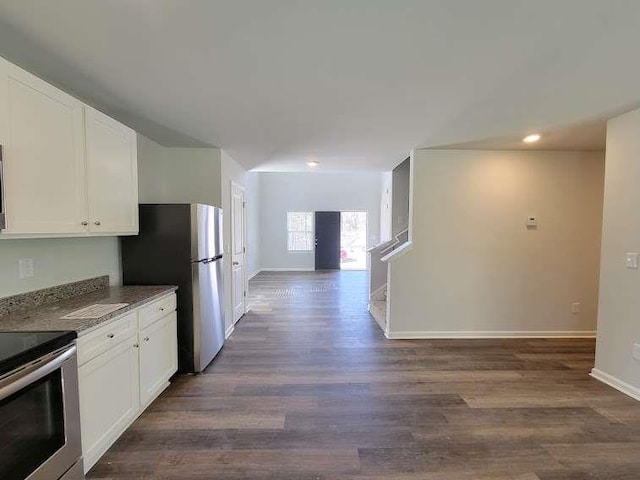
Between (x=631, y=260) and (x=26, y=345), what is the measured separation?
4059 mm

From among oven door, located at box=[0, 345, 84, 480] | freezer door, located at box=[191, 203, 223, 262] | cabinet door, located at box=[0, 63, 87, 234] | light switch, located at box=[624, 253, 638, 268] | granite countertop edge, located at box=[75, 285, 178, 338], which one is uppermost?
cabinet door, located at box=[0, 63, 87, 234]

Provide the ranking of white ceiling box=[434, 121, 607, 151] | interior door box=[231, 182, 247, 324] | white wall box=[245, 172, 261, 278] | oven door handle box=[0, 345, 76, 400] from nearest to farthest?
oven door handle box=[0, 345, 76, 400] → white ceiling box=[434, 121, 607, 151] → interior door box=[231, 182, 247, 324] → white wall box=[245, 172, 261, 278]

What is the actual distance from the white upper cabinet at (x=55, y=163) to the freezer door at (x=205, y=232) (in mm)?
578

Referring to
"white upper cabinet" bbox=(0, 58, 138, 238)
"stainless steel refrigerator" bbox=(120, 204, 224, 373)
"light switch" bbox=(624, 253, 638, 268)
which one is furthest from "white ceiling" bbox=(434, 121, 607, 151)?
"white upper cabinet" bbox=(0, 58, 138, 238)

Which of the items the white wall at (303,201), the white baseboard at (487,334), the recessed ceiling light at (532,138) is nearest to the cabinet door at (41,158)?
the white baseboard at (487,334)

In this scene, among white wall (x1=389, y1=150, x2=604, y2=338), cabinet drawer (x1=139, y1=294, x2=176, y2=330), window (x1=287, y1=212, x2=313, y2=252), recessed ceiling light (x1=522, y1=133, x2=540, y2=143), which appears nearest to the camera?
cabinet drawer (x1=139, y1=294, x2=176, y2=330)

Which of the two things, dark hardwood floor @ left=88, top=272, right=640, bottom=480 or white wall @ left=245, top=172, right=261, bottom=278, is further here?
white wall @ left=245, top=172, right=261, bottom=278

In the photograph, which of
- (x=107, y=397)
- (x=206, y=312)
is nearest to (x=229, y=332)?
(x=206, y=312)

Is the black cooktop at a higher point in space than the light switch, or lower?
lower

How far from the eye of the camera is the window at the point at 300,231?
34.4ft

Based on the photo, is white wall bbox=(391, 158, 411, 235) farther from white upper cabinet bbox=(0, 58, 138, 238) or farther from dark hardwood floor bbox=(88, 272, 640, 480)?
white upper cabinet bbox=(0, 58, 138, 238)

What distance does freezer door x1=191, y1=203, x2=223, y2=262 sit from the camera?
9.82 feet

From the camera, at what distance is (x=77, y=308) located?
6.81 feet

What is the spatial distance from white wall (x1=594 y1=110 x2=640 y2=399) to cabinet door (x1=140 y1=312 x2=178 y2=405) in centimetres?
386
